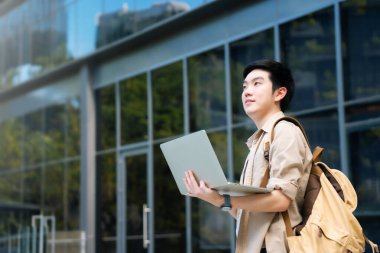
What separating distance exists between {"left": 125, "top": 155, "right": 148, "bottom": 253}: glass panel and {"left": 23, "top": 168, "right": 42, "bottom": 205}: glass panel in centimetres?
393

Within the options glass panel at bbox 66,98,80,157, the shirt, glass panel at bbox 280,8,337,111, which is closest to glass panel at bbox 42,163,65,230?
glass panel at bbox 66,98,80,157

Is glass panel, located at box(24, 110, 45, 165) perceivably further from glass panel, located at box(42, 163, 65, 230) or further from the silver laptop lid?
the silver laptop lid

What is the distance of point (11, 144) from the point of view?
1756 centimetres

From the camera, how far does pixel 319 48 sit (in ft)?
29.5

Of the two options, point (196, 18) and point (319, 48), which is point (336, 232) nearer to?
point (319, 48)

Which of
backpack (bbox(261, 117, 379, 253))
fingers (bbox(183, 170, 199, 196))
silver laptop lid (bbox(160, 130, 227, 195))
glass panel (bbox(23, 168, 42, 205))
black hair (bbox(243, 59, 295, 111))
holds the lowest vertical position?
backpack (bbox(261, 117, 379, 253))

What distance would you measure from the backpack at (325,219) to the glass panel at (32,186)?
1371cm

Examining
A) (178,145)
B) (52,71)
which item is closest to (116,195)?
(52,71)

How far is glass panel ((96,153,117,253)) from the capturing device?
1317cm

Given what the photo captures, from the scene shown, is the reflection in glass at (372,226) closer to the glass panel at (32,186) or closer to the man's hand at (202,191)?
the man's hand at (202,191)

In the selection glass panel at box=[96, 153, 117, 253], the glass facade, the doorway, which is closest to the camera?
the doorway

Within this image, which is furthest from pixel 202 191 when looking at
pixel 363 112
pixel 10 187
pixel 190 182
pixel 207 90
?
pixel 10 187

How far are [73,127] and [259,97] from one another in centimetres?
1239

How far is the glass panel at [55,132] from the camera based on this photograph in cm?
1525
